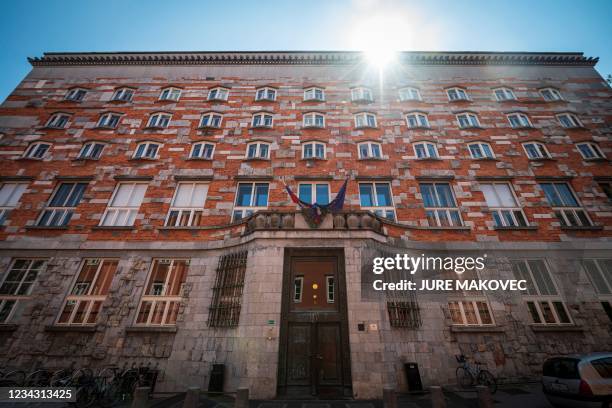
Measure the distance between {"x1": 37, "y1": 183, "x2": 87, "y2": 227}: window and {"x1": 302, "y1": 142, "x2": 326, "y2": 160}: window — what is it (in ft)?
41.2

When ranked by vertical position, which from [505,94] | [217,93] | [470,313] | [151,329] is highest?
[505,94]

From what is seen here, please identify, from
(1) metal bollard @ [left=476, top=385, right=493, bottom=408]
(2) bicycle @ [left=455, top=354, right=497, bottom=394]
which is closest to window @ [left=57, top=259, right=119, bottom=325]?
(1) metal bollard @ [left=476, top=385, right=493, bottom=408]

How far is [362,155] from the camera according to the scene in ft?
47.5

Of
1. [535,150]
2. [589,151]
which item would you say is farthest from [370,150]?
[589,151]

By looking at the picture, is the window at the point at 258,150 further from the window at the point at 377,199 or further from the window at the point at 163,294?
the window at the point at 163,294

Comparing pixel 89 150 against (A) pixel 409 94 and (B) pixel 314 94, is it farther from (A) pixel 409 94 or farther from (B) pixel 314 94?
(A) pixel 409 94

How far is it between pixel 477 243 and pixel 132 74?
2571 centimetres

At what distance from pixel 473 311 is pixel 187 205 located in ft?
47.8

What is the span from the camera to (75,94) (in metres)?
17.4

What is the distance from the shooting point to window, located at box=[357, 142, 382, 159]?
14312 millimetres

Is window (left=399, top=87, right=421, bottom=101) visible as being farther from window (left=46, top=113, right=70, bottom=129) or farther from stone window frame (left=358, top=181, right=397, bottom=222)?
window (left=46, top=113, right=70, bottom=129)

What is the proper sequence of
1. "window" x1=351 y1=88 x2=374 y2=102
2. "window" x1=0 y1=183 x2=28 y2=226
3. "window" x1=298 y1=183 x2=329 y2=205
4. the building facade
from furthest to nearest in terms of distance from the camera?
"window" x1=351 y1=88 x2=374 y2=102 → "window" x1=298 y1=183 x2=329 y2=205 → "window" x1=0 y1=183 x2=28 y2=226 → the building facade

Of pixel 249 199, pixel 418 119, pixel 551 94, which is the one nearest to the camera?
pixel 249 199

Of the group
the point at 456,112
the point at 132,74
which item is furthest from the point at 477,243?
the point at 132,74
